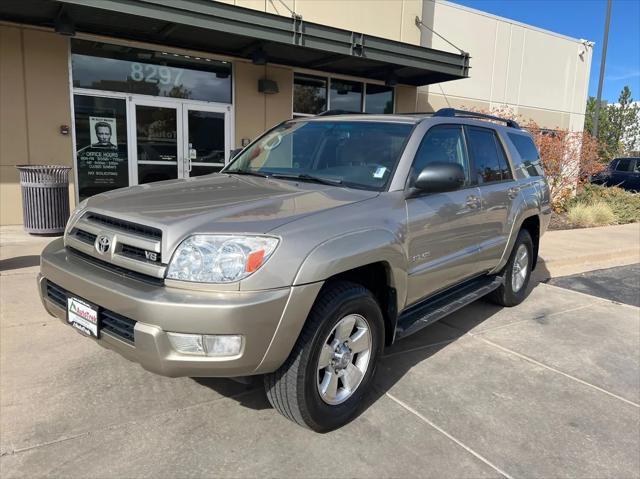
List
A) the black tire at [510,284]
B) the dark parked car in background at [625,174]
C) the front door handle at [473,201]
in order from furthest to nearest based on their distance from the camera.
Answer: the dark parked car in background at [625,174]
the black tire at [510,284]
the front door handle at [473,201]

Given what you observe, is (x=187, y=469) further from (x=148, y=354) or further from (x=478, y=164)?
(x=478, y=164)

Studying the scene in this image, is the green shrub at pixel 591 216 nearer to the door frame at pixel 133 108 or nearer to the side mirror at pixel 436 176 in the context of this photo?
the door frame at pixel 133 108

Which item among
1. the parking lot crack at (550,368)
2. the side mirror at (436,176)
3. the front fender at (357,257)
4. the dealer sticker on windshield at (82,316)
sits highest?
the side mirror at (436,176)

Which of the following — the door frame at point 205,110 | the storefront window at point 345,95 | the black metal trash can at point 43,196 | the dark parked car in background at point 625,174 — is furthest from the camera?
the dark parked car in background at point 625,174

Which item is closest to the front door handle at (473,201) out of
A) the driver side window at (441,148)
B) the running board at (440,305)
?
the driver side window at (441,148)

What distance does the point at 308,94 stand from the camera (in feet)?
40.3

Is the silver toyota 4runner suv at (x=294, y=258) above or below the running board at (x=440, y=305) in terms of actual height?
above

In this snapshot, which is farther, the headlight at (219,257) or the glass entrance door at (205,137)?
the glass entrance door at (205,137)

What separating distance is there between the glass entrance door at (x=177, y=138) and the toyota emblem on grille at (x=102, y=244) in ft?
24.6

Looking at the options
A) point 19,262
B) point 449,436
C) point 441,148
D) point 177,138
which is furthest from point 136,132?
point 449,436

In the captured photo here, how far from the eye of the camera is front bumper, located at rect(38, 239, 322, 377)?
7.82 feet

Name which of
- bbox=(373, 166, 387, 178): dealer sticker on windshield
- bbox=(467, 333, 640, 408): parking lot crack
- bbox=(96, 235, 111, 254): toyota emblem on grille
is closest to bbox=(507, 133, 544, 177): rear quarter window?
bbox=(467, 333, 640, 408): parking lot crack

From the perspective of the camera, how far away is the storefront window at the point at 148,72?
9242mm

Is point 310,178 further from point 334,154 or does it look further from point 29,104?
point 29,104
